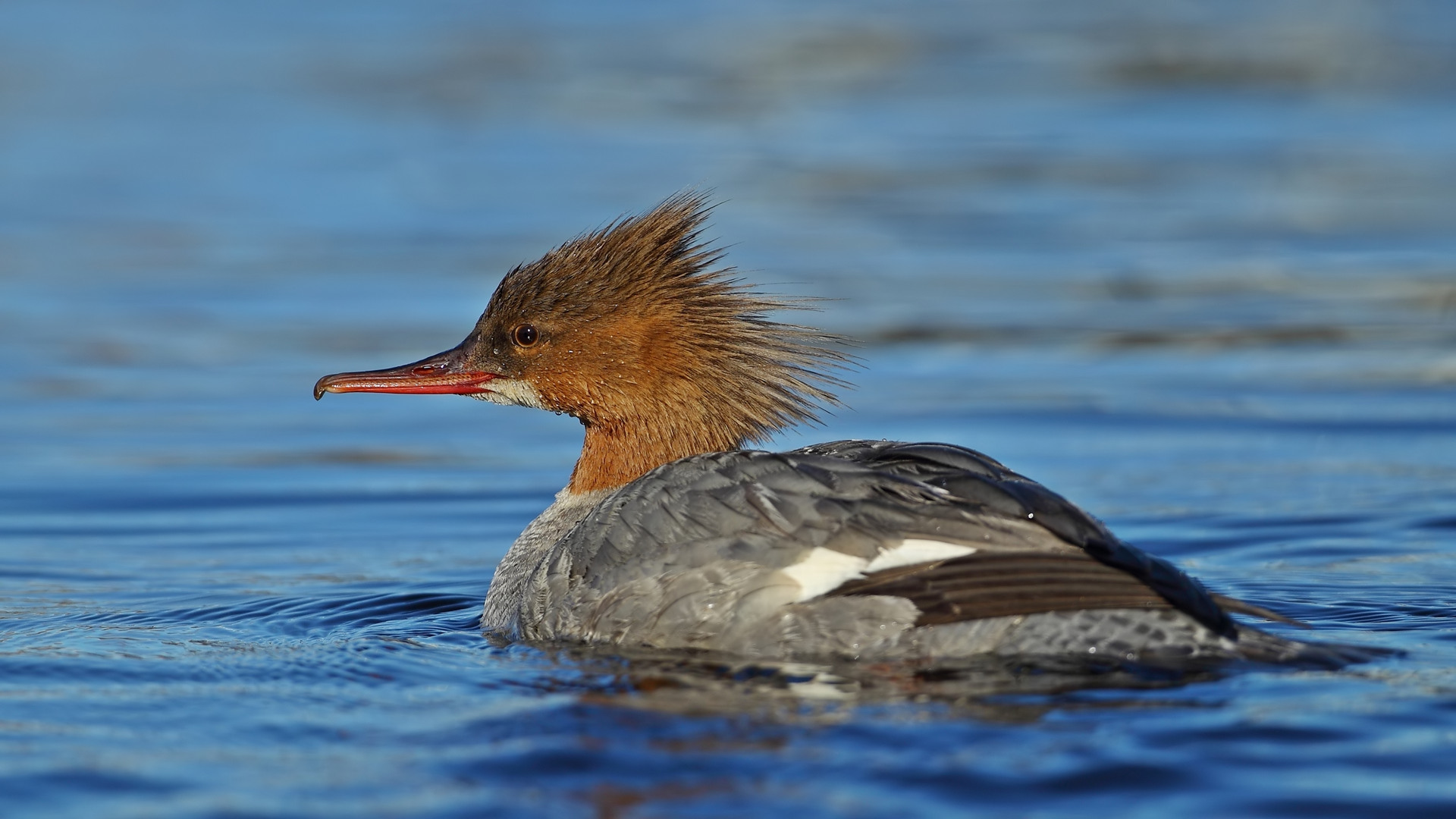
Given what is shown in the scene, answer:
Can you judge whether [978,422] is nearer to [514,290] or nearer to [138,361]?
[514,290]

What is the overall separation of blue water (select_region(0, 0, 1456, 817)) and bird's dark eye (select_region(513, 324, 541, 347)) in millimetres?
1000

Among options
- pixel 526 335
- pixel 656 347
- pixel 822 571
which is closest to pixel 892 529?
pixel 822 571

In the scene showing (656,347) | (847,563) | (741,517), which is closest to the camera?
(847,563)

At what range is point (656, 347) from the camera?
6.64 meters

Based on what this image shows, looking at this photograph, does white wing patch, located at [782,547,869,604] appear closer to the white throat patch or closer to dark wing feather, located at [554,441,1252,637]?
dark wing feather, located at [554,441,1252,637]

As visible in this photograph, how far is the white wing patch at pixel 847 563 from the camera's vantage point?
537 centimetres

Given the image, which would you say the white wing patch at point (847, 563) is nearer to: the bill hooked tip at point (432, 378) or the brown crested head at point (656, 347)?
the brown crested head at point (656, 347)

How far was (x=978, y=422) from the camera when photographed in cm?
963

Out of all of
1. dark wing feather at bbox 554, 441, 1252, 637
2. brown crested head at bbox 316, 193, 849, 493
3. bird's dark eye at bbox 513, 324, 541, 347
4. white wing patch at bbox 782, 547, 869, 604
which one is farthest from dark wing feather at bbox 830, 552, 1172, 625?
bird's dark eye at bbox 513, 324, 541, 347

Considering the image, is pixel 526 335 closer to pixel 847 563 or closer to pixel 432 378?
pixel 432 378

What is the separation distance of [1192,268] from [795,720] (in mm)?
7962

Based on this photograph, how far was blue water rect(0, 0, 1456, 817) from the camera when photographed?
4.87 metres

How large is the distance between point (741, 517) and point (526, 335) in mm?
1552

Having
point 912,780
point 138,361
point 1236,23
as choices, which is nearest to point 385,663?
point 912,780
